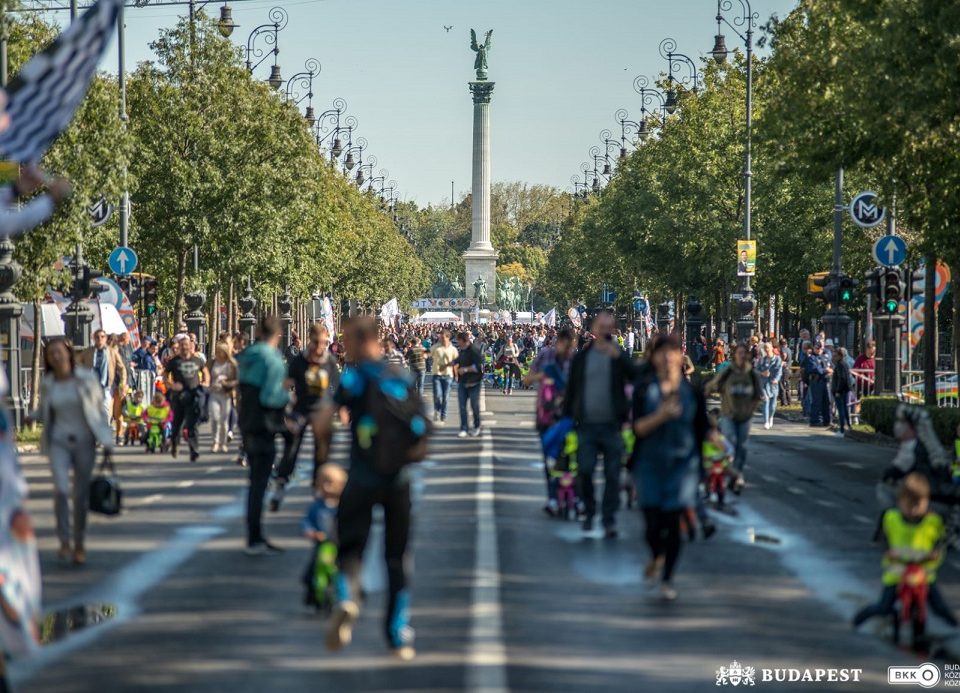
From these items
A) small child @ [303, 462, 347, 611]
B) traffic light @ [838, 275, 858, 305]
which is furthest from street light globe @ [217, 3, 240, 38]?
small child @ [303, 462, 347, 611]

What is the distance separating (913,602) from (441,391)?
83.7ft

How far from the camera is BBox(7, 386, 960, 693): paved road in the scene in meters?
9.34

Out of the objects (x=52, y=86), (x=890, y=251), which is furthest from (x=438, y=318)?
(x=52, y=86)

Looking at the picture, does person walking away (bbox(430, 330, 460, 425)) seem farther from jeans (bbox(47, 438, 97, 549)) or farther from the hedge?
jeans (bbox(47, 438, 97, 549))

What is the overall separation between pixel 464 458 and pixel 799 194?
107 feet

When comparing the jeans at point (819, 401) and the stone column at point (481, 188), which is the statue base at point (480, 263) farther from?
the jeans at point (819, 401)

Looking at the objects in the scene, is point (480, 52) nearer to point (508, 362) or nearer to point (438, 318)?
point (438, 318)

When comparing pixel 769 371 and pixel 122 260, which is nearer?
pixel 769 371

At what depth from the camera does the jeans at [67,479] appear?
45.2ft

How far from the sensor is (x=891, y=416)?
31078mm

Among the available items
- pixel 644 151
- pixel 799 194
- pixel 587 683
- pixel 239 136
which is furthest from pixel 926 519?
pixel 644 151

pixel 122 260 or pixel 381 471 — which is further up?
pixel 122 260

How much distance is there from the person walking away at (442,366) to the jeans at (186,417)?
7219 millimetres

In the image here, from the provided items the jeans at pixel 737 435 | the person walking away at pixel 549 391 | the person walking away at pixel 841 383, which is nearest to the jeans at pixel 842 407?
the person walking away at pixel 841 383
